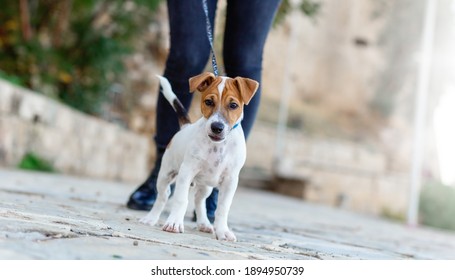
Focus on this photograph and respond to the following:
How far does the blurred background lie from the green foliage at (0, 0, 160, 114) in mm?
17

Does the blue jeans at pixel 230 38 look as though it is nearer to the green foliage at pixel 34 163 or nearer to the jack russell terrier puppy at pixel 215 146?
the jack russell terrier puppy at pixel 215 146

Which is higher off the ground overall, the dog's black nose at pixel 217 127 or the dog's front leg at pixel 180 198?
the dog's black nose at pixel 217 127

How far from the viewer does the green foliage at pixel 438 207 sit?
40.8 ft

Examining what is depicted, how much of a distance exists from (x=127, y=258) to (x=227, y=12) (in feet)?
4.14

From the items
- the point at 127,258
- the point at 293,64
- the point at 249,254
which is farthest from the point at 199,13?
the point at 293,64

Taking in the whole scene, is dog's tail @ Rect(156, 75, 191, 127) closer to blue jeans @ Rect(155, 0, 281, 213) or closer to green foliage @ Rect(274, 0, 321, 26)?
blue jeans @ Rect(155, 0, 281, 213)

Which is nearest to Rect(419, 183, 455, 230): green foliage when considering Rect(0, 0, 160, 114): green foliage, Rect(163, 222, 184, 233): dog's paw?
Rect(0, 0, 160, 114): green foliage

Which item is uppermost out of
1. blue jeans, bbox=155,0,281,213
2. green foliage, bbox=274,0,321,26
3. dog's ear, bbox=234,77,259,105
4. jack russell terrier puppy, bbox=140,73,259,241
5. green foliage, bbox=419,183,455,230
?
green foliage, bbox=274,0,321,26

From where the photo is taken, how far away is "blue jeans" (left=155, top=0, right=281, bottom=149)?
2111mm

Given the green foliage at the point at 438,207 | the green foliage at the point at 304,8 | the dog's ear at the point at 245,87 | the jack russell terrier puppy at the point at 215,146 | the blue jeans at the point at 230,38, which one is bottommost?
the green foliage at the point at 438,207

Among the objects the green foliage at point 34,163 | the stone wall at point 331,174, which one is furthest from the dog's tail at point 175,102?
the stone wall at point 331,174

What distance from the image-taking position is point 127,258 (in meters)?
1.17

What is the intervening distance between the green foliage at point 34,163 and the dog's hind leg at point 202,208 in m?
3.74
